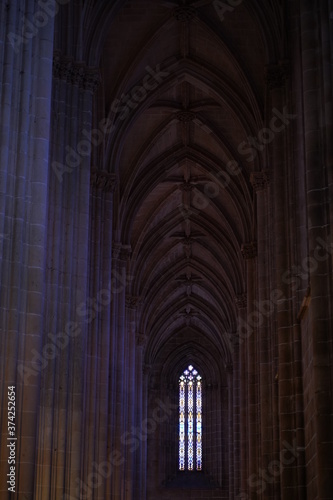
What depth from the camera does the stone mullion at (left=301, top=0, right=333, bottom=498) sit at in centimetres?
1695

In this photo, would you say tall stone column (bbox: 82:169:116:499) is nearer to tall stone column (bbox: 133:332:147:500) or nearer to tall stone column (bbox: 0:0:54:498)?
tall stone column (bbox: 0:0:54:498)

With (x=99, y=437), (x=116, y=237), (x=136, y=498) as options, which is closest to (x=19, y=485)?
(x=99, y=437)

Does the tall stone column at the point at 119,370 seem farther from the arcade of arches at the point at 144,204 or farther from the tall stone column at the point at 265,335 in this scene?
the tall stone column at the point at 265,335

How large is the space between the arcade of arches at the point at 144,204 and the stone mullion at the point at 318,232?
0.13ft

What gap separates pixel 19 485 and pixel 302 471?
8.29m

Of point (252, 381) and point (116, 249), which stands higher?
point (116, 249)

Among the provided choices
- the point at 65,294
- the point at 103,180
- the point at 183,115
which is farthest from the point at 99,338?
the point at 183,115

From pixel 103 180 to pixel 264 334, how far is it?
766cm

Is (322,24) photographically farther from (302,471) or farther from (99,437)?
(99,437)

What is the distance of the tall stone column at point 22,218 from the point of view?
53.1ft

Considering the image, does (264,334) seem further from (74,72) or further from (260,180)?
(74,72)

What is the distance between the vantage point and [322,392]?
1723cm

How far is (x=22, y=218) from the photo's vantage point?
16.7 metres

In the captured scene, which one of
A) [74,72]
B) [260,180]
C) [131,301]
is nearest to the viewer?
[74,72]
